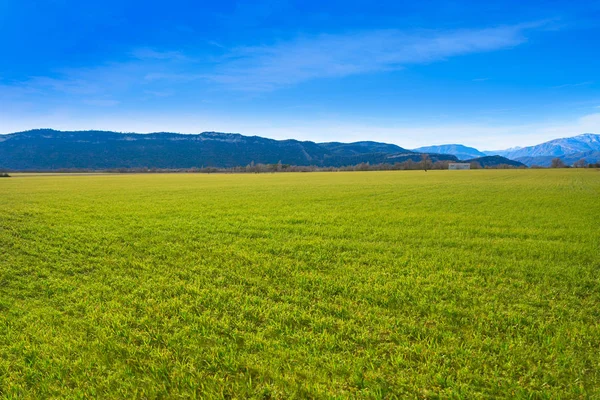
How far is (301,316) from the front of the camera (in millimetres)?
6090

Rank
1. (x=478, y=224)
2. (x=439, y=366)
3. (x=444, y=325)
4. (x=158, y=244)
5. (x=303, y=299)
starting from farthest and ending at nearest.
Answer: (x=478, y=224)
(x=158, y=244)
(x=303, y=299)
(x=444, y=325)
(x=439, y=366)

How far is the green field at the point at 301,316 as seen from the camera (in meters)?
4.39

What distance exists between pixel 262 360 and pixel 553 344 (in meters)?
4.68

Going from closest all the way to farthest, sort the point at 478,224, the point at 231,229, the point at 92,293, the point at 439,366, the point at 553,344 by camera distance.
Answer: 1. the point at 439,366
2. the point at 553,344
3. the point at 92,293
4. the point at 231,229
5. the point at 478,224

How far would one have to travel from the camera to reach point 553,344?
509 cm

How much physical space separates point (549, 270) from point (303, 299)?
274 inches

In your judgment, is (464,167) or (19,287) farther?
(464,167)

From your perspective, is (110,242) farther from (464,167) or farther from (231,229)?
(464,167)

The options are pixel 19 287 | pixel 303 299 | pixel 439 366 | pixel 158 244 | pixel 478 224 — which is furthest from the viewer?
pixel 478 224

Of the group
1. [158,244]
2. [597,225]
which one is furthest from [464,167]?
[158,244]

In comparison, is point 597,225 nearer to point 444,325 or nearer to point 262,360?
point 444,325

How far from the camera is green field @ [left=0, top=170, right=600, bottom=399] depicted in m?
4.39

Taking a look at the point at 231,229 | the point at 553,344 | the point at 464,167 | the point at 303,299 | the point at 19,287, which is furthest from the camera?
the point at 464,167

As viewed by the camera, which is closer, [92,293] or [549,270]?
[92,293]
